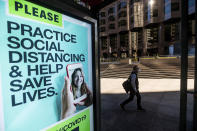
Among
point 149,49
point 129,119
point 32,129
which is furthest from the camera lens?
point 149,49

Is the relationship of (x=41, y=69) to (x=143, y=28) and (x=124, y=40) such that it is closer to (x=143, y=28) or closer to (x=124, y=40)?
(x=143, y=28)

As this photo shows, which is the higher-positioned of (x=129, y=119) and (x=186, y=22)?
(x=186, y=22)

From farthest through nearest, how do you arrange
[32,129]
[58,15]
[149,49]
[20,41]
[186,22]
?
[149,49] < [186,22] < [58,15] < [32,129] < [20,41]

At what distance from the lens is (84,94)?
184 centimetres

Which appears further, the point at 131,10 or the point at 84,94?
the point at 131,10

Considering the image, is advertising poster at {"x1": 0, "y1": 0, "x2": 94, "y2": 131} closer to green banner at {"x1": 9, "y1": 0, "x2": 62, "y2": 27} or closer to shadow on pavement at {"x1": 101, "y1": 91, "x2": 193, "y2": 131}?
green banner at {"x1": 9, "y1": 0, "x2": 62, "y2": 27}

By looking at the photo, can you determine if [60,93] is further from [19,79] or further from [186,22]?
[186,22]

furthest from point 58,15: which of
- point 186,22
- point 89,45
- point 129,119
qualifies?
point 129,119

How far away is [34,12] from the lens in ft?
3.96

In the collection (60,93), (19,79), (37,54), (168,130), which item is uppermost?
(37,54)

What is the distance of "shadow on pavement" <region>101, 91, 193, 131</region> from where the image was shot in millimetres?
3796

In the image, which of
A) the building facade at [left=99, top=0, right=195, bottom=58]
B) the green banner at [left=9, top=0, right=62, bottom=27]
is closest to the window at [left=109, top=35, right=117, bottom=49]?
the building facade at [left=99, top=0, right=195, bottom=58]

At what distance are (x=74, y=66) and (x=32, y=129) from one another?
837 millimetres

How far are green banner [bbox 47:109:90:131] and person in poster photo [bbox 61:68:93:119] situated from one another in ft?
0.30
